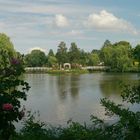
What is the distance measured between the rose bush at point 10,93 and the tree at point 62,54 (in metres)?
115

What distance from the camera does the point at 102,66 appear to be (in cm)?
11781

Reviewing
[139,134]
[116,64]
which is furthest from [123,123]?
[116,64]

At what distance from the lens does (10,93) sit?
6762 mm

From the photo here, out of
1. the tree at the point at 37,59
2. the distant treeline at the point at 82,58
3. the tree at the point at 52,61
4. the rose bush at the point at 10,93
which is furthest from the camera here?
the tree at the point at 37,59

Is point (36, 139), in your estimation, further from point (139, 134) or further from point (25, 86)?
point (139, 134)

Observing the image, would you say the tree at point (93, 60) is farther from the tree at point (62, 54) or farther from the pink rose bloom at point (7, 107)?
the pink rose bloom at point (7, 107)

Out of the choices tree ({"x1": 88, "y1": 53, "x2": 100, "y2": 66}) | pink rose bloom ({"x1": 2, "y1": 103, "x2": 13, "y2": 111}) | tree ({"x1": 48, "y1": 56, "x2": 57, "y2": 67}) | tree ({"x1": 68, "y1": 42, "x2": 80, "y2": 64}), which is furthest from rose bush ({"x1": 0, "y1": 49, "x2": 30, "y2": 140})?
tree ({"x1": 88, "y1": 53, "x2": 100, "y2": 66})

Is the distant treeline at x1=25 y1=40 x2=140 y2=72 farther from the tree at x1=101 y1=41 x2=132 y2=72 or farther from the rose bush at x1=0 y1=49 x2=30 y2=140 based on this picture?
the rose bush at x1=0 y1=49 x2=30 y2=140

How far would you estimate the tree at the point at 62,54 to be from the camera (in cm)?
12212

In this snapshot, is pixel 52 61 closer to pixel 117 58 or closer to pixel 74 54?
pixel 74 54

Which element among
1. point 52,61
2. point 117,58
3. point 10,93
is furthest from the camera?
point 52,61

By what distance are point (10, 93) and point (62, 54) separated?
11692cm

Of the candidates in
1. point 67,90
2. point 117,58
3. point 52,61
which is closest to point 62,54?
point 52,61

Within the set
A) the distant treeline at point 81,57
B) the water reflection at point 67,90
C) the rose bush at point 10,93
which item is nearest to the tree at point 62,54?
the distant treeline at point 81,57
